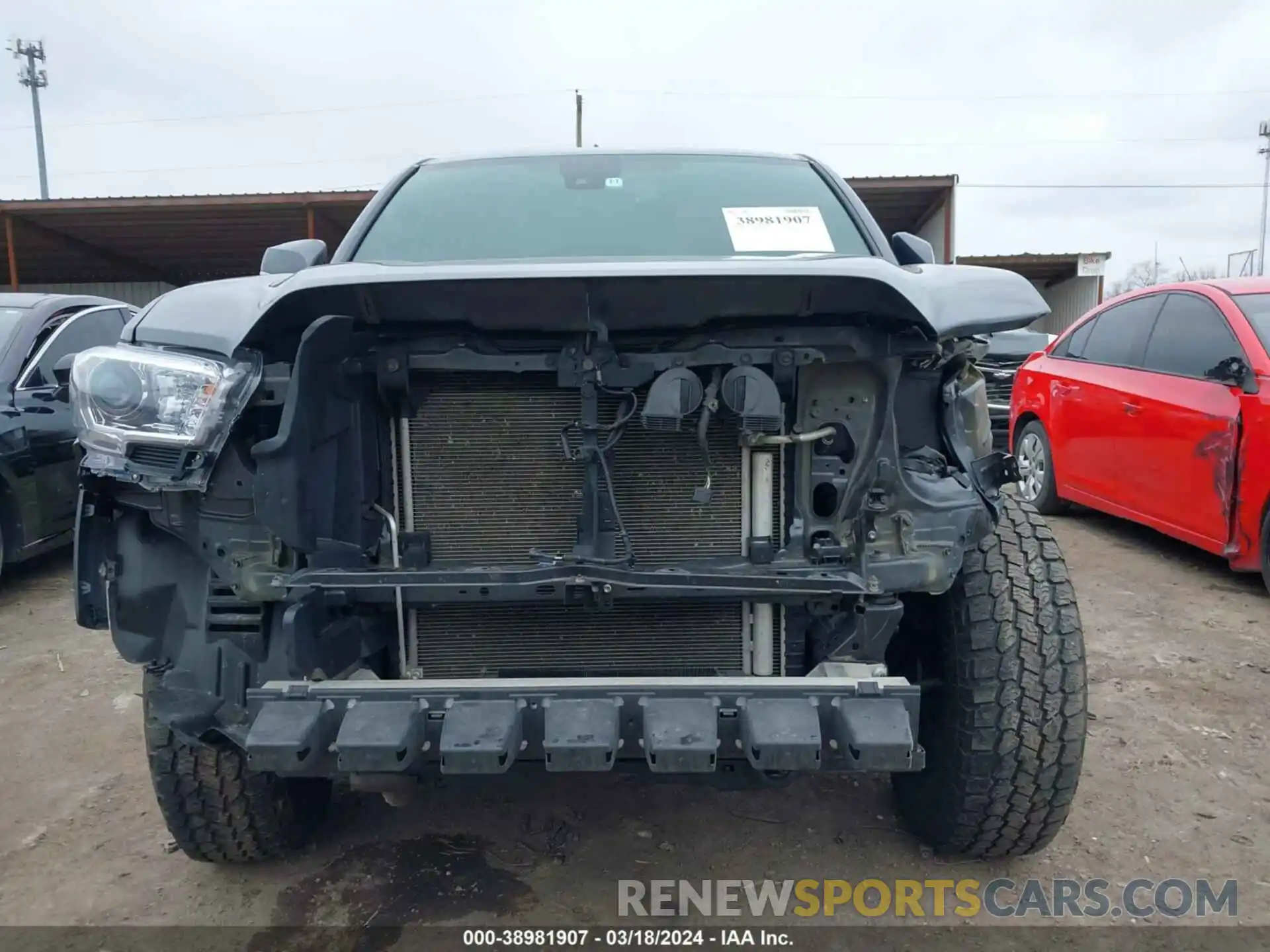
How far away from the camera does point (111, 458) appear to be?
1.89 m

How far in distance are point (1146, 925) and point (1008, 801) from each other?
1.43 feet

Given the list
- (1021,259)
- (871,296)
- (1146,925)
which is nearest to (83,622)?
(871,296)

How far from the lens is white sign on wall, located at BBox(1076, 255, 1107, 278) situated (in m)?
16.7

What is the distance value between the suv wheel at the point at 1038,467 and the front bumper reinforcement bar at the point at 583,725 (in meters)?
5.08

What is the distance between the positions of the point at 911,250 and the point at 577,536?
1.62 m

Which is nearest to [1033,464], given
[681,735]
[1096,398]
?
[1096,398]

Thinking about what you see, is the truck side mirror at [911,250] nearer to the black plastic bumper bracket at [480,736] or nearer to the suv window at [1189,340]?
the black plastic bumper bracket at [480,736]

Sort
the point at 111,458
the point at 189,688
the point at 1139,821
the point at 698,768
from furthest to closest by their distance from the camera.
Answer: the point at 1139,821 < the point at 189,688 < the point at 111,458 < the point at 698,768

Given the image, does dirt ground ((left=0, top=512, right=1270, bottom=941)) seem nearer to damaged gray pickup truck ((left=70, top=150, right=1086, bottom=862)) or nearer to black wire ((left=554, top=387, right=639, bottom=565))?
damaged gray pickup truck ((left=70, top=150, right=1086, bottom=862))

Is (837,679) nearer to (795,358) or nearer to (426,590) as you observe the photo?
(795,358)

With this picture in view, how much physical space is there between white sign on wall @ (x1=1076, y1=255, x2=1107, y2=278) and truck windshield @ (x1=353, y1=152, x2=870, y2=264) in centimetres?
1574

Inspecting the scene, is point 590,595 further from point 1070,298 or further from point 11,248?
point 1070,298

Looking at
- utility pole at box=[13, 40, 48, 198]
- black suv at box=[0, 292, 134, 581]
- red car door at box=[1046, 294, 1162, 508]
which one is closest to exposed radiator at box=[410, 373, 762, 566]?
black suv at box=[0, 292, 134, 581]

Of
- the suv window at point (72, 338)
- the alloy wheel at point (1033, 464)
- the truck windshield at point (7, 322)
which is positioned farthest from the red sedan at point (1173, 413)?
the truck windshield at point (7, 322)
